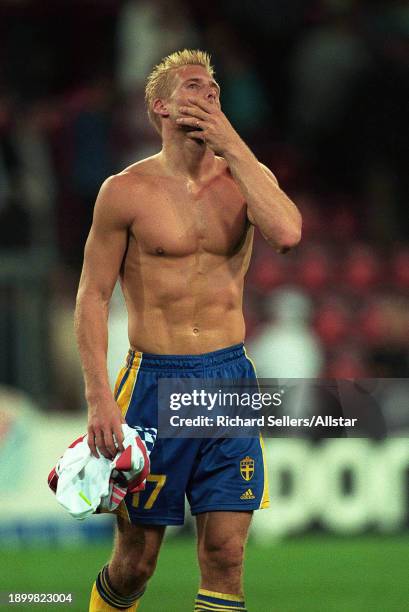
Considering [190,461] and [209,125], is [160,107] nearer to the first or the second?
[209,125]

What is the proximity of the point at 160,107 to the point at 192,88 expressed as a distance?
18 centimetres

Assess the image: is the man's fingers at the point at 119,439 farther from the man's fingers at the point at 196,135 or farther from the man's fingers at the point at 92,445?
the man's fingers at the point at 196,135

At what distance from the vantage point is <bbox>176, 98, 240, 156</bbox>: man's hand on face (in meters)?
4.80

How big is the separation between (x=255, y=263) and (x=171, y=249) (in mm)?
6194

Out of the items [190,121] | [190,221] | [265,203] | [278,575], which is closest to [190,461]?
[190,221]

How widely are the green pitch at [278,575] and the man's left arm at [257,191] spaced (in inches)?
105

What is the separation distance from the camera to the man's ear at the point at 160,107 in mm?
5121

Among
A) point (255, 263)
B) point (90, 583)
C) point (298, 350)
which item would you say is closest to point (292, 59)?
point (255, 263)

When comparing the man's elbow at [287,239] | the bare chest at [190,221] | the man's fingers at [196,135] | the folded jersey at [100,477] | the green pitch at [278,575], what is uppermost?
the man's fingers at [196,135]

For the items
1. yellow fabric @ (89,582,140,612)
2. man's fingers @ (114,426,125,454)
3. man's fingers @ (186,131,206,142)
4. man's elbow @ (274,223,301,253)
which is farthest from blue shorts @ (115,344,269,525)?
man's fingers @ (186,131,206,142)

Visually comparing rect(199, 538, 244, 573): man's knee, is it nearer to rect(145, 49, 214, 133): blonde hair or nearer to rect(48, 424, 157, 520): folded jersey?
rect(48, 424, 157, 520): folded jersey

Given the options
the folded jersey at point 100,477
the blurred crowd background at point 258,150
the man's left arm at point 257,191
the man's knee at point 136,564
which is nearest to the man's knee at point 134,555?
the man's knee at point 136,564

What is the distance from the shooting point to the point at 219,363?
5.10 meters

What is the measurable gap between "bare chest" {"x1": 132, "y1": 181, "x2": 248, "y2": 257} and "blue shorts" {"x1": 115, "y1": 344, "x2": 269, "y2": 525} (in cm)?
41
